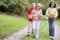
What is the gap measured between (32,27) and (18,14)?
72.6ft

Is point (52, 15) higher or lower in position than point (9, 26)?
higher

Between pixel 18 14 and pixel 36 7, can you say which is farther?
pixel 18 14

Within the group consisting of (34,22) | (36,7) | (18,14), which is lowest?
(18,14)

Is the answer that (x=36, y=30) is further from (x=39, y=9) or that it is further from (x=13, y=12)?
(x=13, y=12)

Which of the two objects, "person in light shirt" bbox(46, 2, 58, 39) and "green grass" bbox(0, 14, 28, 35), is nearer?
"person in light shirt" bbox(46, 2, 58, 39)

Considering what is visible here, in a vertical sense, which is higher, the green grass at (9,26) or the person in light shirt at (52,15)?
the person in light shirt at (52,15)

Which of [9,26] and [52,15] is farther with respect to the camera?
[9,26]

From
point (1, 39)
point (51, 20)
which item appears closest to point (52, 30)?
point (51, 20)

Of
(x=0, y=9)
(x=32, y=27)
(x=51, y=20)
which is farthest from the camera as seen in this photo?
(x=0, y=9)

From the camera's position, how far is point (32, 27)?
1224 centimetres

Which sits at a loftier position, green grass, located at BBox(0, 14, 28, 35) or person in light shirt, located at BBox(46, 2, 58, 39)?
person in light shirt, located at BBox(46, 2, 58, 39)

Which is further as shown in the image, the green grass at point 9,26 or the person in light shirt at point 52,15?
the green grass at point 9,26

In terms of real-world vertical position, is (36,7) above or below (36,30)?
above

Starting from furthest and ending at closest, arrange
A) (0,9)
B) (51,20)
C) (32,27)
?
(0,9) < (32,27) < (51,20)
